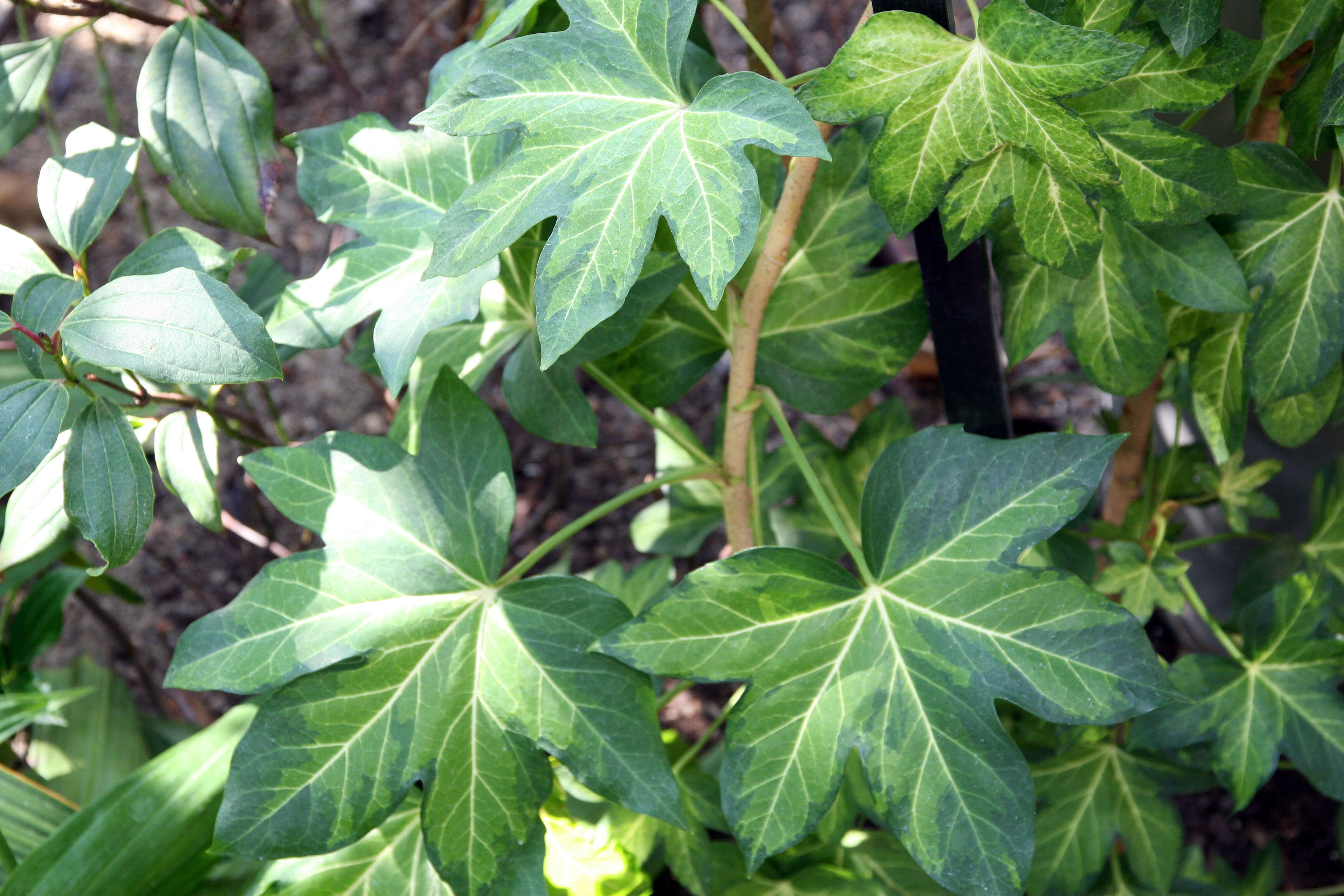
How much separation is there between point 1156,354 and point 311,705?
0.79m

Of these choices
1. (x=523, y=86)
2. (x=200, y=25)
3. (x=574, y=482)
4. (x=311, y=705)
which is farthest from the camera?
(x=574, y=482)

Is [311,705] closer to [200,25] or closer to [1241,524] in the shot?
[200,25]

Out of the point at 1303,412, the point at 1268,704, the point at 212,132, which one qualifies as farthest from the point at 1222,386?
the point at 212,132

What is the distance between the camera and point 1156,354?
83cm

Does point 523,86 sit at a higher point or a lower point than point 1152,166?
higher

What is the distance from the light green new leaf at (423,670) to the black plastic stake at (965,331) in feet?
1.28

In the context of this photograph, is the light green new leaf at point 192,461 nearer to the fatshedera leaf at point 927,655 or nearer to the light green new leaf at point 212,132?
the light green new leaf at point 212,132

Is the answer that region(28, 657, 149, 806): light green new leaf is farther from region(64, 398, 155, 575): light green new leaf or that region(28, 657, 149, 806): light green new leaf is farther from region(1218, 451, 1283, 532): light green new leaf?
region(1218, 451, 1283, 532): light green new leaf

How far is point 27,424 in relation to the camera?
2.25 ft

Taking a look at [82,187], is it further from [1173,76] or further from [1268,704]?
[1268,704]

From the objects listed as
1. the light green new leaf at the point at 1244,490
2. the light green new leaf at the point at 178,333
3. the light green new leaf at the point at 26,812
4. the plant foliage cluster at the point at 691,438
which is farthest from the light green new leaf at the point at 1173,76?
the light green new leaf at the point at 26,812

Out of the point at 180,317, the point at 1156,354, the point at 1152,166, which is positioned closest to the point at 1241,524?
the point at 1156,354

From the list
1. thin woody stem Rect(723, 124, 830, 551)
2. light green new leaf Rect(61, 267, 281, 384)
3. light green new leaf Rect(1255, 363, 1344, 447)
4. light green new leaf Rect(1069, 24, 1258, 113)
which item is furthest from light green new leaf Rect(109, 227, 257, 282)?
light green new leaf Rect(1255, 363, 1344, 447)

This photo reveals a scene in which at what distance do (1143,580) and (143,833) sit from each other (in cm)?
108
